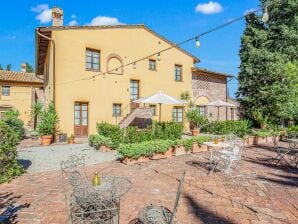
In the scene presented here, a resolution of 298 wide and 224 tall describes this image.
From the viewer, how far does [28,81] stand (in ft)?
86.9

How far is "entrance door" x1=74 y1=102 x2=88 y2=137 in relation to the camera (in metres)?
15.1

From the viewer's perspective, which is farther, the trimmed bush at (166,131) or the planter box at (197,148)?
the trimmed bush at (166,131)

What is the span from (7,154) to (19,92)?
70.0 ft

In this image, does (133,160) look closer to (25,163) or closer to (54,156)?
(54,156)

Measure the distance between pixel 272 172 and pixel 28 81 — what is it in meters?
24.9

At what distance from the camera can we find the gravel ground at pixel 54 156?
885 centimetres

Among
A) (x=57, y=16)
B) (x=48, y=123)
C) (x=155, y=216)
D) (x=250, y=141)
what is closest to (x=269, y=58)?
(x=250, y=141)

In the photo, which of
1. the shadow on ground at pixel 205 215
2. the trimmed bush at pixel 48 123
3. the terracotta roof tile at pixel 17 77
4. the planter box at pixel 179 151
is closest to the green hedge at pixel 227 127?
the planter box at pixel 179 151

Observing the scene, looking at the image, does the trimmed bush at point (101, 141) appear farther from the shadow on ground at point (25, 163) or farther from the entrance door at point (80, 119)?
the shadow on ground at point (25, 163)

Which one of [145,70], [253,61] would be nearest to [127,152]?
[145,70]

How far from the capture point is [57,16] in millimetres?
16703

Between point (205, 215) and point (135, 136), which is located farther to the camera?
point (135, 136)

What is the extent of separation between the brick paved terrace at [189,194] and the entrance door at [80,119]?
6.88 m

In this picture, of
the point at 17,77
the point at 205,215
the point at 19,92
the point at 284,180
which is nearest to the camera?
the point at 205,215
